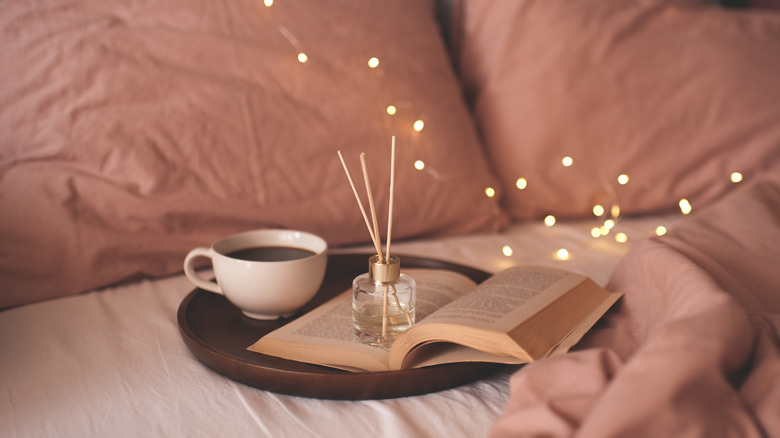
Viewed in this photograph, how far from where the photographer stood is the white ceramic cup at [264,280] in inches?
25.1

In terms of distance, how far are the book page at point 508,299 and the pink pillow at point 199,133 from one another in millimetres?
351

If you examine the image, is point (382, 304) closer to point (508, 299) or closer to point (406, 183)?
point (508, 299)

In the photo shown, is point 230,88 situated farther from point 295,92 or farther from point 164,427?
point 164,427

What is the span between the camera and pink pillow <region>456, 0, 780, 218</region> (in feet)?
3.62

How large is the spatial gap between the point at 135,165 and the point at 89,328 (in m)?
0.24

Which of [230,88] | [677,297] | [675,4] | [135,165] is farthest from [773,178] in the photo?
[135,165]

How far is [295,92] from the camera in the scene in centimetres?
94

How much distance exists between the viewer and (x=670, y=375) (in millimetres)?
396

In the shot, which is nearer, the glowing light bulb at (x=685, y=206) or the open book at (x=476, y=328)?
Result: the open book at (x=476, y=328)

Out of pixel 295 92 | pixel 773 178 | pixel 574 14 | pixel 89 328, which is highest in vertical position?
pixel 574 14

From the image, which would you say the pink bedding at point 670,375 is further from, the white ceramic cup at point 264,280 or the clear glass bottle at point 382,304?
the white ceramic cup at point 264,280

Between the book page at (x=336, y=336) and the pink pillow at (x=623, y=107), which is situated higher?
the pink pillow at (x=623, y=107)

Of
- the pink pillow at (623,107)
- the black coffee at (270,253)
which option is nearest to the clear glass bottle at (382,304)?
the black coffee at (270,253)

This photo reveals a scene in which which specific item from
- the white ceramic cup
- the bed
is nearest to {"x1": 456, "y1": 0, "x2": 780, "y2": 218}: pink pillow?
the bed
